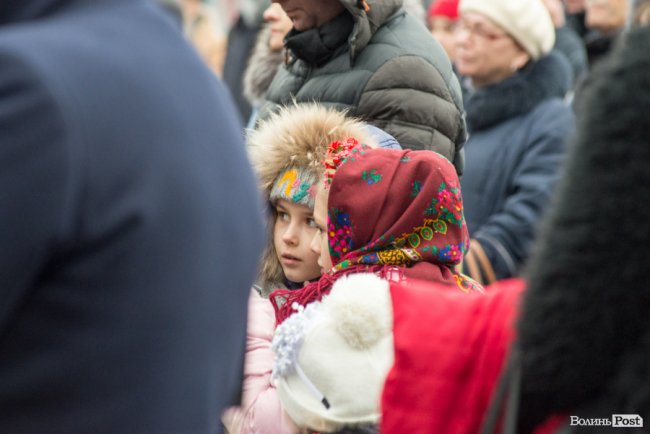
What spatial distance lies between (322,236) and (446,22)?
3.83m

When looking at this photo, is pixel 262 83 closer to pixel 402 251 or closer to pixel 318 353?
pixel 402 251

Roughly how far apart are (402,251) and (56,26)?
1.43 metres

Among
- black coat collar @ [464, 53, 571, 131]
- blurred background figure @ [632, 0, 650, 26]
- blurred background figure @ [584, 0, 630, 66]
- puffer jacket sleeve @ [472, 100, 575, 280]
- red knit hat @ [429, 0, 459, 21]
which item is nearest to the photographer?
blurred background figure @ [632, 0, 650, 26]

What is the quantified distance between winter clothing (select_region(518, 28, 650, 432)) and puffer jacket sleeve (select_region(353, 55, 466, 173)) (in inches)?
76.3

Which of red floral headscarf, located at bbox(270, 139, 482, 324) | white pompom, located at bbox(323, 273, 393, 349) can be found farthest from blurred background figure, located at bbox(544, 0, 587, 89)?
white pompom, located at bbox(323, 273, 393, 349)

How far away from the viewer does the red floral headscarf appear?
9.34ft

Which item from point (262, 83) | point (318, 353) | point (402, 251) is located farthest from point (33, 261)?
point (262, 83)

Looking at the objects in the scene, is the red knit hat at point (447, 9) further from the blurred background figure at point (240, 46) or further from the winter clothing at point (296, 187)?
the winter clothing at point (296, 187)

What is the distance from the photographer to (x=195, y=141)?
Answer: 65.7 inches

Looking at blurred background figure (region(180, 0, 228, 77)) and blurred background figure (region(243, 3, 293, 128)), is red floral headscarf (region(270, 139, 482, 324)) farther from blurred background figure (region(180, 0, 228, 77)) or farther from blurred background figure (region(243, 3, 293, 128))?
blurred background figure (region(180, 0, 228, 77))

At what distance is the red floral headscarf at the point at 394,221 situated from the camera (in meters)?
2.85

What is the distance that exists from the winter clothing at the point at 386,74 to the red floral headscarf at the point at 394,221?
465 mm

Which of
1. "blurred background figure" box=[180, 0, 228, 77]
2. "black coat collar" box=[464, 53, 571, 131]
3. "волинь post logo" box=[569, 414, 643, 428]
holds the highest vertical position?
"волинь post logo" box=[569, 414, 643, 428]

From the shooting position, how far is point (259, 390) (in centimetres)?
286
